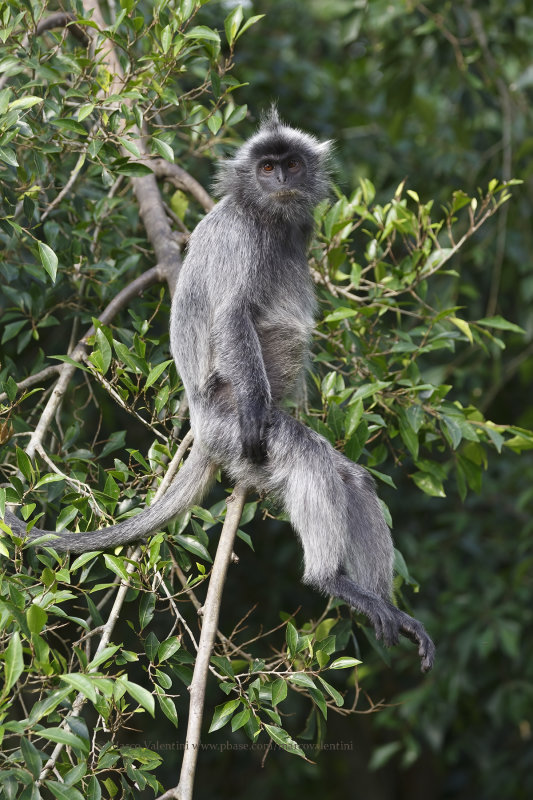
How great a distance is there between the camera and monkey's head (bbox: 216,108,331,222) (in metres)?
4.20

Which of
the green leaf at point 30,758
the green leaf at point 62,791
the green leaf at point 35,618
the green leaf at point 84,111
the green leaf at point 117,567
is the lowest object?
the green leaf at point 62,791

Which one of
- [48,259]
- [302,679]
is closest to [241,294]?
[48,259]

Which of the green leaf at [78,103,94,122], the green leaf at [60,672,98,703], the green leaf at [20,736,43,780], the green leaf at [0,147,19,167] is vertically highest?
the green leaf at [78,103,94,122]

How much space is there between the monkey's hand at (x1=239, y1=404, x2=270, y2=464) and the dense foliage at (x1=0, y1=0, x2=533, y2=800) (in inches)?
Answer: 10.2

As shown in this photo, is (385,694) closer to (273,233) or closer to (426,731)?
(426,731)

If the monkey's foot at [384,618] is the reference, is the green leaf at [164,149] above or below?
above

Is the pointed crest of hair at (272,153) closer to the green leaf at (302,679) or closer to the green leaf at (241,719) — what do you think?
the green leaf at (302,679)

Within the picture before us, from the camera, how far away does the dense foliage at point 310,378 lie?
306 cm

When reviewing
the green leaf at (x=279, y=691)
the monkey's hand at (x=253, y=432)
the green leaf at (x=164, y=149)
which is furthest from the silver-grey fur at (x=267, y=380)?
the green leaf at (x=279, y=691)

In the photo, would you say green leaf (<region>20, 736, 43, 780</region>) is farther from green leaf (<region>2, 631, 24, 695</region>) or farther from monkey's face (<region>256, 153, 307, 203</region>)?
monkey's face (<region>256, 153, 307, 203</region>)

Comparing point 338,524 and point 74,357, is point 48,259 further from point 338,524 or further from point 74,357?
point 338,524

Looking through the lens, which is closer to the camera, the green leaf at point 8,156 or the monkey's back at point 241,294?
the green leaf at point 8,156

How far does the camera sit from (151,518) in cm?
346

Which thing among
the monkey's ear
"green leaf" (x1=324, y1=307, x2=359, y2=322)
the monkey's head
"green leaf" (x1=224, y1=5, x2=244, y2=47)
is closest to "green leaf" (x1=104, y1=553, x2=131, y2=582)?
"green leaf" (x1=324, y1=307, x2=359, y2=322)
